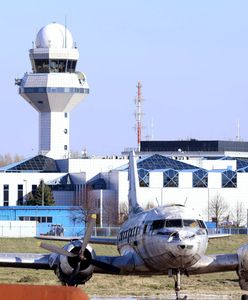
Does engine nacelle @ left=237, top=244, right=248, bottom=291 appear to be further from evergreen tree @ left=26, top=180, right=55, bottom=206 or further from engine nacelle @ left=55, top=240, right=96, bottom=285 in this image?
evergreen tree @ left=26, top=180, right=55, bottom=206

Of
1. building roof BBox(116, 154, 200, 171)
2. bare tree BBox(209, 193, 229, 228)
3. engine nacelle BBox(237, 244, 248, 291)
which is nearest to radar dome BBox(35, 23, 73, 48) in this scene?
building roof BBox(116, 154, 200, 171)

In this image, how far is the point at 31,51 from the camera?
7815 inches

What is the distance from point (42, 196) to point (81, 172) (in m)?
14.0

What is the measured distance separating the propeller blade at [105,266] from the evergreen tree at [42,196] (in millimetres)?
122403

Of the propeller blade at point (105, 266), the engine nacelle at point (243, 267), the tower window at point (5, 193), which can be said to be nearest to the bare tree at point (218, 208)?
the tower window at point (5, 193)

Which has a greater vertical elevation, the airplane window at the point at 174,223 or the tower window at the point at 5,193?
the airplane window at the point at 174,223

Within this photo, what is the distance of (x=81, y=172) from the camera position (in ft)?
581

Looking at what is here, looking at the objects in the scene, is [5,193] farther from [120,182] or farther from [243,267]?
[243,267]

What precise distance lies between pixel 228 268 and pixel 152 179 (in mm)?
117032

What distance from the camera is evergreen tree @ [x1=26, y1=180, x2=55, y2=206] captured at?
165250mm

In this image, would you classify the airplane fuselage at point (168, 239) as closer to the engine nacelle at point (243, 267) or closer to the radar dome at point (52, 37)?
the engine nacelle at point (243, 267)

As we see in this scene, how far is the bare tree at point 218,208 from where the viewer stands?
507ft

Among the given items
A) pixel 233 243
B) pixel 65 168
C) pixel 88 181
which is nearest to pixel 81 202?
pixel 88 181

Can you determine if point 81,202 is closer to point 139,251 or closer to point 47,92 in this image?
point 47,92
